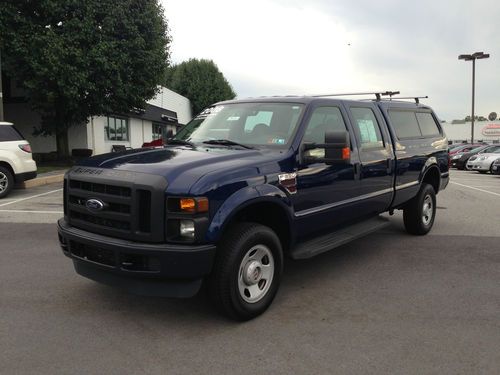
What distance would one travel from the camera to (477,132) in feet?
197

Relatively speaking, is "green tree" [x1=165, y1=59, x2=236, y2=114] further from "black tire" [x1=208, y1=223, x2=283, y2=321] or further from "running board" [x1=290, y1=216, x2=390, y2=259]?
"black tire" [x1=208, y1=223, x2=283, y2=321]

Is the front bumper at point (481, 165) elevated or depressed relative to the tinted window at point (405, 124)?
depressed

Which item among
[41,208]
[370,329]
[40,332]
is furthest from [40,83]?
[370,329]

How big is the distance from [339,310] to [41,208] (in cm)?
763

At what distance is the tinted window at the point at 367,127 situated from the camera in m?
5.26

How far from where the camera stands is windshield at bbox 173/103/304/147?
4459 millimetres

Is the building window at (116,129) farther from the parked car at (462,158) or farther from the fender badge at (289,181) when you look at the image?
the fender badge at (289,181)

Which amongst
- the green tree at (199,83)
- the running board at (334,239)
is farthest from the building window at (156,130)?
the running board at (334,239)

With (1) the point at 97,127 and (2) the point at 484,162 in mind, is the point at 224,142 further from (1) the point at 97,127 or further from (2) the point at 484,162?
(1) the point at 97,127

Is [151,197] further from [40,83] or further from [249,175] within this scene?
[40,83]

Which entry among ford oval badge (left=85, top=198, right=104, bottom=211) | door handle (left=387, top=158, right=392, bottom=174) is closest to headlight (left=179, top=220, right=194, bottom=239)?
ford oval badge (left=85, top=198, right=104, bottom=211)

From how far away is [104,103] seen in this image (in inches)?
780

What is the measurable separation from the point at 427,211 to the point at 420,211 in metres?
0.35

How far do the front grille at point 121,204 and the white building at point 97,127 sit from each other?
51.0ft
